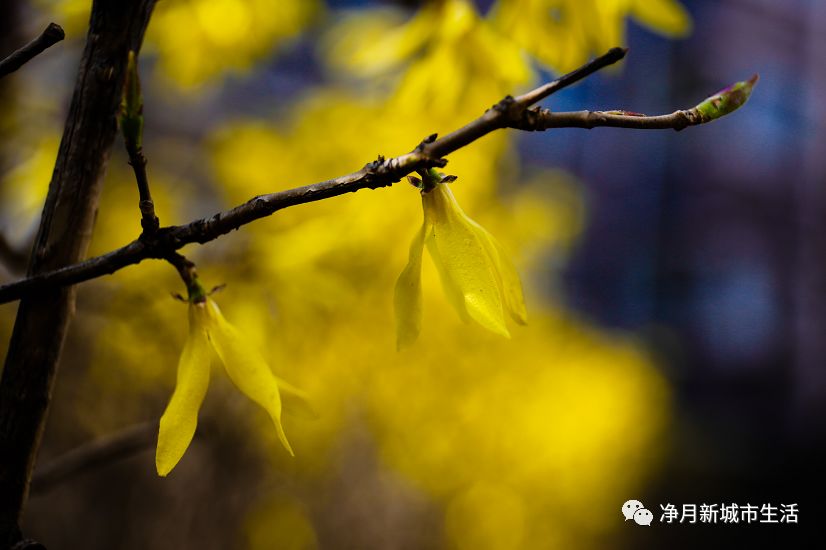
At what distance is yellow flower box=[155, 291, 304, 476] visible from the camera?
297 mm

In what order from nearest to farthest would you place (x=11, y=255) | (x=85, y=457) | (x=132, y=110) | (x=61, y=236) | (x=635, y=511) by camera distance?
1. (x=132, y=110)
2. (x=61, y=236)
3. (x=11, y=255)
4. (x=85, y=457)
5. (x=635, y=511)

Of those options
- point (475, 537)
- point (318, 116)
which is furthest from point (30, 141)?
point (475, 537)

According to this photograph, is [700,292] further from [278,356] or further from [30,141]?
[30,141]

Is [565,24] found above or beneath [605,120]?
above

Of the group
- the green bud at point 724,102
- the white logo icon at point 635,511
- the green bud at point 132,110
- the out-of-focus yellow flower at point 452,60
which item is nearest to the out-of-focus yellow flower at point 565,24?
the out-of-focus yellow flower at point 452,60

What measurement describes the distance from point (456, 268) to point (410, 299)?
0.03 meters

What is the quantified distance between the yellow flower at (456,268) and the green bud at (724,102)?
104 millimetres

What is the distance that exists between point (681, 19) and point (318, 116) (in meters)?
0.56

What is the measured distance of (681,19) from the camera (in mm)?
557

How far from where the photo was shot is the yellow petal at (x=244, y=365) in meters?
0.31

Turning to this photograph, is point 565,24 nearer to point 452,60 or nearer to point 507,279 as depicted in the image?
point 452,60

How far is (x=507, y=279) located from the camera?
0.31m

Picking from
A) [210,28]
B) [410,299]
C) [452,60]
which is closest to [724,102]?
[410,299]

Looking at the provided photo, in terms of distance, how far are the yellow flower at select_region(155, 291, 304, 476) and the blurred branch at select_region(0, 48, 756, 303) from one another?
5cm
